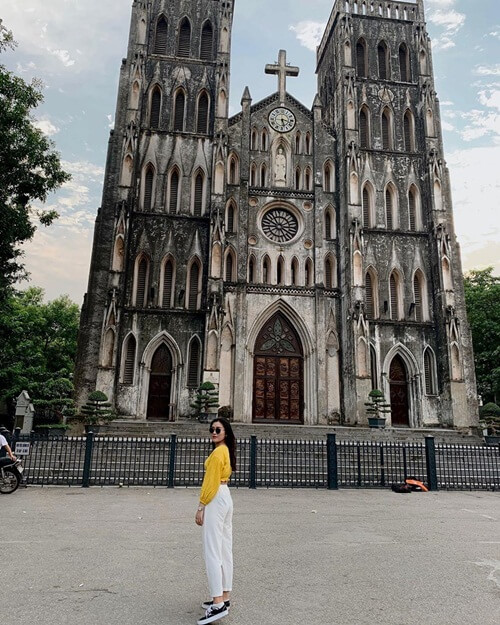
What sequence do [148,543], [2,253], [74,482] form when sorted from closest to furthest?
[148,543], [74,482], [2,253]

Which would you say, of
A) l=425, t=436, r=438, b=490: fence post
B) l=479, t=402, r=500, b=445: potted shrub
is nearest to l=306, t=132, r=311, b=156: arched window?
l=479, t=402, r=500, b=445: potted shrub

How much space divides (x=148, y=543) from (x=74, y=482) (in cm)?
538

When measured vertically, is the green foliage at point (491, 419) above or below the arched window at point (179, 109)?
below

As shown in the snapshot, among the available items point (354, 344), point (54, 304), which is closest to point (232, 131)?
point (354, 344)

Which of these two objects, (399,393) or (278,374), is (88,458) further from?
(399,393)

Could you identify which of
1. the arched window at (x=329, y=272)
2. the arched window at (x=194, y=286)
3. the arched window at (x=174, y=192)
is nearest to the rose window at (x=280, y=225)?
the arched window at (x=329, y=272)

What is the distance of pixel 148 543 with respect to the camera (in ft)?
19.2

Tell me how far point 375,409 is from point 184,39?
2195cm

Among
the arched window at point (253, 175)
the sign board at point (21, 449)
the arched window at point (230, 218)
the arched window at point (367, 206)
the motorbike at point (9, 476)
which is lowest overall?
the motorbike at point (9, 476)

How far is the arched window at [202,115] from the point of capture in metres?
25.2

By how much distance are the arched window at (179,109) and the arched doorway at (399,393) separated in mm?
15941

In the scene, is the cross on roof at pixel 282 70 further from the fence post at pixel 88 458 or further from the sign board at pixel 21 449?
the sign board at pixel 21 449

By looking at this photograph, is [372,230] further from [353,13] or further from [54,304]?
[54,304]

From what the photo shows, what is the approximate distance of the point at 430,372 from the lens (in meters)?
Result: 22.9
